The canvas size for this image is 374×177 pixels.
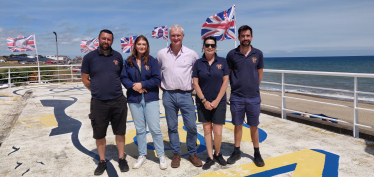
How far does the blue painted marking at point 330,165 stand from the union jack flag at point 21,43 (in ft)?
48.1

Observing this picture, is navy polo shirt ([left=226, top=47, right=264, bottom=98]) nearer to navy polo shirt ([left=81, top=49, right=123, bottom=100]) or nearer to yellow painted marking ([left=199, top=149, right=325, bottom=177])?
yellow painted marking ([left=199, top=149, right=325, bottom=177])

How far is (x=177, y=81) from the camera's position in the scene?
2.84m

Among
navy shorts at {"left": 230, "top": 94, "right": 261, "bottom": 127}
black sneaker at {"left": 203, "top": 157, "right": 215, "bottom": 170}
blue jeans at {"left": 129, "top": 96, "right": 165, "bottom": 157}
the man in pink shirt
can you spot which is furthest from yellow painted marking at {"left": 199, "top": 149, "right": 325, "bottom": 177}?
blue jeans at {"left": 129, "top": 96, "right": 165, "bottom": 157}

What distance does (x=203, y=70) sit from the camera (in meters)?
2.81

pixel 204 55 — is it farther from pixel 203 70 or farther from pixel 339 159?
pixel 339 159

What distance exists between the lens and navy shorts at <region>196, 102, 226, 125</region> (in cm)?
289

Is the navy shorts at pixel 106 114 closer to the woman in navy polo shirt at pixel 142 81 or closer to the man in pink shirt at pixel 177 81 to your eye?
the woman in navy polo shirt at pixel 142 81

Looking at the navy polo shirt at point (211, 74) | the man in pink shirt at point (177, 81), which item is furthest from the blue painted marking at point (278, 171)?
the navy polo shirt at point (211, 74)

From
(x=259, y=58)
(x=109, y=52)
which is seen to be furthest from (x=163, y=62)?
(x=259, y=58)

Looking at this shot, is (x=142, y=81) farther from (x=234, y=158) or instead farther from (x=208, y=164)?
(x=234, y=158)

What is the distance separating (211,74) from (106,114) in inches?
51.7

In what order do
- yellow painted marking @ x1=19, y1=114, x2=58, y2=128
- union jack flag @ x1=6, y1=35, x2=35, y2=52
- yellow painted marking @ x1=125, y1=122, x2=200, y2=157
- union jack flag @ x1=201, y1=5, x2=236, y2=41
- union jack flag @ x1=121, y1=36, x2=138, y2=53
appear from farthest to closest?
union jack flag @ x1=121, y1=36, x2=138, y2=53 → union jack flag @ x1=6, y1=35, x2=35, y2=52 → union jack flag @ x1=201, y1=5, x2=236, y2=41 → yellow painted marking @ x1=19, y1=114, x2=58, y2=128 → yellow painted marking @ x1=125, y1=122, x2=200, y2=157

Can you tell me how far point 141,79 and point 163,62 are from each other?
33 centimetres

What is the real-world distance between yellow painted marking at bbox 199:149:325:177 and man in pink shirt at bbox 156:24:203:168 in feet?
1.38
